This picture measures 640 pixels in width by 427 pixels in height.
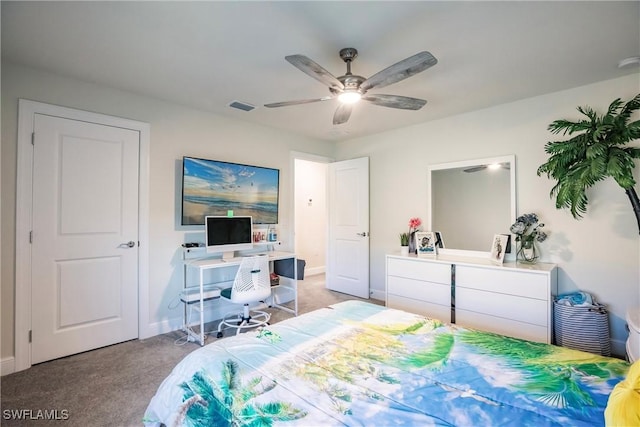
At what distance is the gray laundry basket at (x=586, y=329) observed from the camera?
8.20 feet

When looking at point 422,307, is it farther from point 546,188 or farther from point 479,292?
point 546,188

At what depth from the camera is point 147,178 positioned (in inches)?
121

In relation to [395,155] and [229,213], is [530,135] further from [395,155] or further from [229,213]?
[229,213]

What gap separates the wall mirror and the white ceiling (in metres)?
0.82

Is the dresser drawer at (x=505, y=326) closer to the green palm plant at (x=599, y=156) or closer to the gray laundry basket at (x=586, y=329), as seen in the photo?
the gray laundry basket at (x=586, y=329)

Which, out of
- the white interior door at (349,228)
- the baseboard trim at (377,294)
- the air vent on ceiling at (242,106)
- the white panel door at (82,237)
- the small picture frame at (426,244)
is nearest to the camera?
the white panel door at (82,237)

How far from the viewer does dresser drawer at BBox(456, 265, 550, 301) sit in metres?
2.60

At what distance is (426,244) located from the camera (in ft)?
11.9

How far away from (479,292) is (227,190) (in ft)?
9.63

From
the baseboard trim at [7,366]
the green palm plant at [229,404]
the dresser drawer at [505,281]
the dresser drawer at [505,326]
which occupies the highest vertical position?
the dresser drawer at [505,281]

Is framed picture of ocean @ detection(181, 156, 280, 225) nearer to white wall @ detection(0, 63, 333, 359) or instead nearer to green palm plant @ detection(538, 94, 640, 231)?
white wall @ detection(0, 63, 333, 359)

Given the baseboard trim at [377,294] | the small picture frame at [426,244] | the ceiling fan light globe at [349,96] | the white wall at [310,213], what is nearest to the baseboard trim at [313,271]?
the white wall at [310,213]

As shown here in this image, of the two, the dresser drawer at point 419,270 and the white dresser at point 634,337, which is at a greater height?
the dresser drawer at point 419,270

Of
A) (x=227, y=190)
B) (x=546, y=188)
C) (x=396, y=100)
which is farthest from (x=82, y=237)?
(x=546, y=188)
